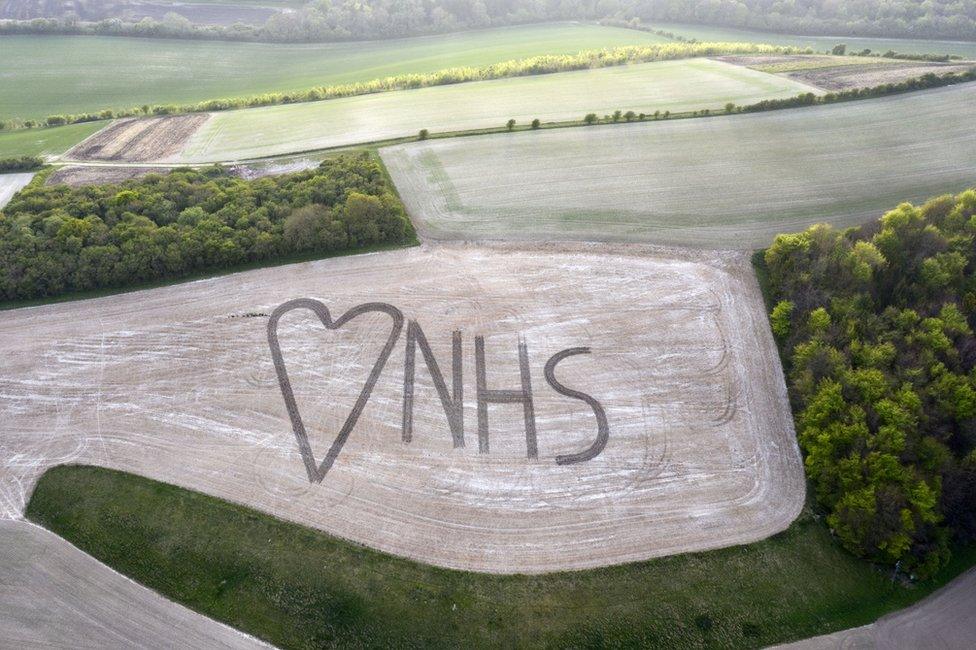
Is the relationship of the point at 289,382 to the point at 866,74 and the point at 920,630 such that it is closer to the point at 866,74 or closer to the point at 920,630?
the point at 920,630

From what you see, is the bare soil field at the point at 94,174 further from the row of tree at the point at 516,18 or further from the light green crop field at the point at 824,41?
the light green crop field at the point at 824,41

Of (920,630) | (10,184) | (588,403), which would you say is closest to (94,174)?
(10,184)

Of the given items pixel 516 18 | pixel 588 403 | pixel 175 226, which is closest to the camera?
pixel 588 403

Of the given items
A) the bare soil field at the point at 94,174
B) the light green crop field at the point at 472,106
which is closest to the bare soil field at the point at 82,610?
the bare soil field at the point at 94,174

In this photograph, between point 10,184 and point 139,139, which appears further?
point 139,139

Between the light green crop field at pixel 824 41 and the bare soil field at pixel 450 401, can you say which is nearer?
the bare soil field at pixel 450 401

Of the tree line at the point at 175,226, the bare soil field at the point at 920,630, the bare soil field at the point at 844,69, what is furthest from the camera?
the bare soil field at the point at 844,69
